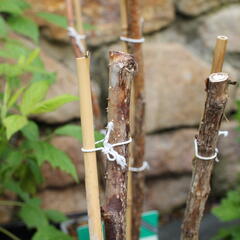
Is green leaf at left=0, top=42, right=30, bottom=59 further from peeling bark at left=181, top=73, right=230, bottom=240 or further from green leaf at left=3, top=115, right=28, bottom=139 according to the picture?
peeling bark at left=181, top=73, right=230, bottom=240

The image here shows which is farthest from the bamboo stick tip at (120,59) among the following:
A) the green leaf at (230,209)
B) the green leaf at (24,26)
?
the green leaf at (230,209)

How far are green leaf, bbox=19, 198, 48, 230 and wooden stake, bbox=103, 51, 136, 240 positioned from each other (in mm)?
379

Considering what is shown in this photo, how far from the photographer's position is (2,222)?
4.56 ft

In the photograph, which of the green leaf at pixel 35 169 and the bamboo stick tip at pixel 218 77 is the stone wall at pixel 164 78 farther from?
the bamboo stick tip at pixel 218 77

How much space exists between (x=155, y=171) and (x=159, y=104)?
8.2 inches

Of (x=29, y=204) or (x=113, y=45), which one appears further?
(x=113, y=45)

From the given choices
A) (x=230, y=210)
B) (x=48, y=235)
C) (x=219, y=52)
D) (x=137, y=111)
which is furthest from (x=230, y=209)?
(x=219, y=52)

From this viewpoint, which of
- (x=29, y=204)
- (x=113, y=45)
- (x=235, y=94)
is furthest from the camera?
(x=235, y=94)

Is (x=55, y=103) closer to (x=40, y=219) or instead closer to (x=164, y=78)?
(x=40, y=219)

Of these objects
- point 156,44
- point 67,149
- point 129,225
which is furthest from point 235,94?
point 129,225

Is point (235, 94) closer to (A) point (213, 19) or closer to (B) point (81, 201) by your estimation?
(A) point (213, 19)

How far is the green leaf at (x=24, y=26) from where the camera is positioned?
3.80ft

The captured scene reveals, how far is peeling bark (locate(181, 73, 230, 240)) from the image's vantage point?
700 mm

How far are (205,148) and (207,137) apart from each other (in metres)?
0.02
